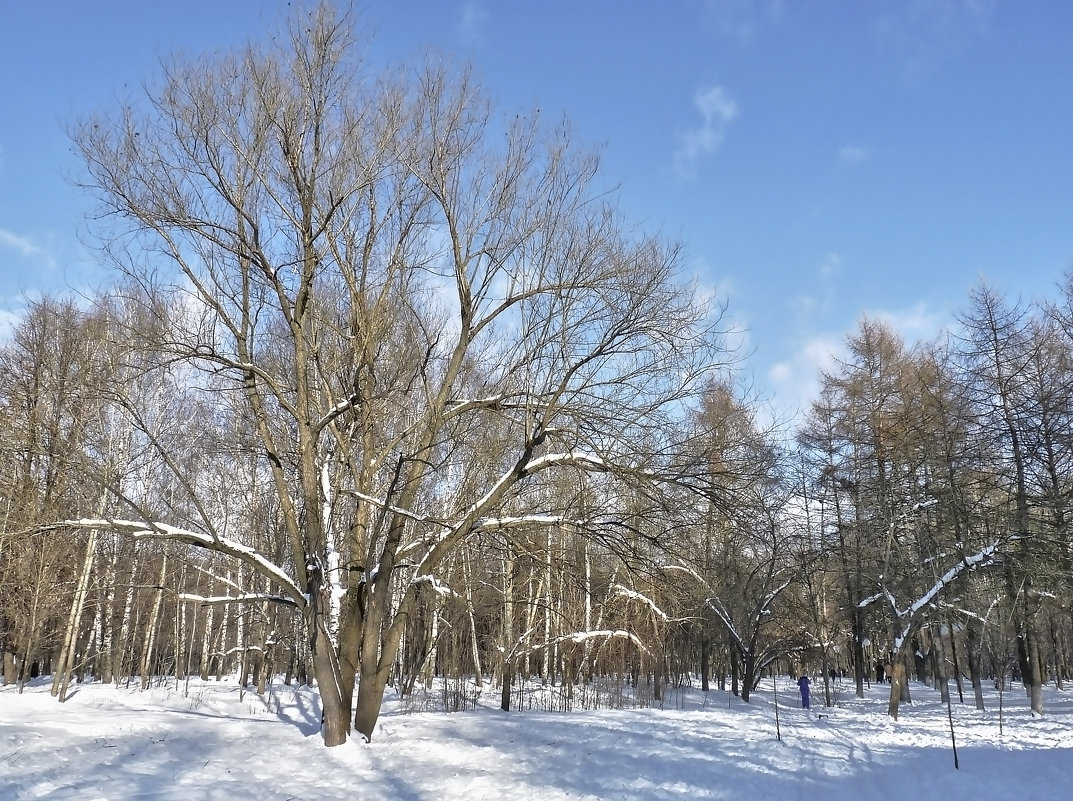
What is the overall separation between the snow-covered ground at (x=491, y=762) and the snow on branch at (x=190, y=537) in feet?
6.02

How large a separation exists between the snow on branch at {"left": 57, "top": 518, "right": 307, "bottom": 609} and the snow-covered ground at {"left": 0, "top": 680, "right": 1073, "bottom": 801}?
1836 mm

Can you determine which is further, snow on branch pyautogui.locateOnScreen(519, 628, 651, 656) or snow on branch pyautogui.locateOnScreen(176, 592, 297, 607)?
snow on branch pyautogui.locateOnScreen(519, 628, 651, 656)

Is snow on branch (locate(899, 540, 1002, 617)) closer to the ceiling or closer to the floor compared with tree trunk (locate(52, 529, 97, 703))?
closer to the ceiling

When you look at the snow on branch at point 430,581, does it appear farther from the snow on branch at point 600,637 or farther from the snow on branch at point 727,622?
the snow on branch at point 727,622

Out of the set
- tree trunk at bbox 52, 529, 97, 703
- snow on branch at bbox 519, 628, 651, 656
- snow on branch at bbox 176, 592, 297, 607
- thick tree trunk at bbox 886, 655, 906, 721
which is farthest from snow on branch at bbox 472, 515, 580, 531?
thick tree trunk at bbox 886, 655, 906, 721

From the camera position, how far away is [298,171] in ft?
31.8

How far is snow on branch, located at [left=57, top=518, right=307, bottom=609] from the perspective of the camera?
887cm

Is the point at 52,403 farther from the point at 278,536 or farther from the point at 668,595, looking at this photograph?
the point at 668,595

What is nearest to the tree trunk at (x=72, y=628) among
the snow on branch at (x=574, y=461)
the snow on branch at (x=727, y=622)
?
the snow on branch at (x=574, y=461)

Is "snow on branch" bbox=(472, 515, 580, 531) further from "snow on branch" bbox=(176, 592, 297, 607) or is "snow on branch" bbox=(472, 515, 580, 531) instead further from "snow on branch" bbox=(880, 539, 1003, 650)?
"snow on branch" bbox=(880, 539, 1003, 650)

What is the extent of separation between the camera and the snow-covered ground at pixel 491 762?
23.6 ft

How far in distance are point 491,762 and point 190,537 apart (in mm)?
4489

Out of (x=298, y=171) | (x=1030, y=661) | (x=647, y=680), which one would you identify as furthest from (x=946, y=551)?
(x=298, y=171)

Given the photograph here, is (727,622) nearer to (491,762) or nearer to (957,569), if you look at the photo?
(957,569)
